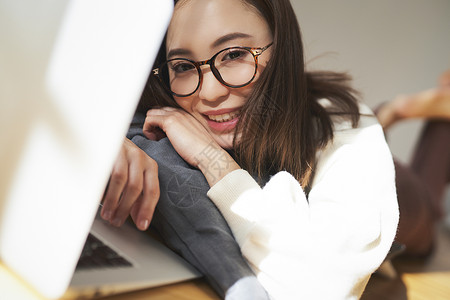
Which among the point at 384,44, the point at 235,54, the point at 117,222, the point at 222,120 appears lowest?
the point at 117,222

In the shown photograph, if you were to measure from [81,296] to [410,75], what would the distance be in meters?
1.75

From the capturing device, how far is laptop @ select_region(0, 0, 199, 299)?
11.3 inches

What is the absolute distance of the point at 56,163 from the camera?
0.30 m

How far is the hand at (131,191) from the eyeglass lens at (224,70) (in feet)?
0.62

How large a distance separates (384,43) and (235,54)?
3.50 feet

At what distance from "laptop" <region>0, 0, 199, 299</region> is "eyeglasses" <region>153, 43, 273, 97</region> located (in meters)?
0.34

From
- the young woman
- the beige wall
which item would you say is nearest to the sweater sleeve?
the young woman

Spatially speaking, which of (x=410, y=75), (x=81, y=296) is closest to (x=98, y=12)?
(x=81, y=296)

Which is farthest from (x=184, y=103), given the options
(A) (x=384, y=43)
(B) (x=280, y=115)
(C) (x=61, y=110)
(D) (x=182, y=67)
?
(A) (x=384, y=43)

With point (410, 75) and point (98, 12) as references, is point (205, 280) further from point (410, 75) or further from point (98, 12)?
point (410, 75)

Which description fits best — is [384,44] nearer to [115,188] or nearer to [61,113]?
[115,188]

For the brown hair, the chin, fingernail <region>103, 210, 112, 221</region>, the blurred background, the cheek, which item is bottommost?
fingernail <region>103, 210, 112, 221</region>

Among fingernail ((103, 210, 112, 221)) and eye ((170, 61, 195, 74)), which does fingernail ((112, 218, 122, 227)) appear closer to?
fingernail ((103, 210, 112, 221))

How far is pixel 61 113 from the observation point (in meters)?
0.30
